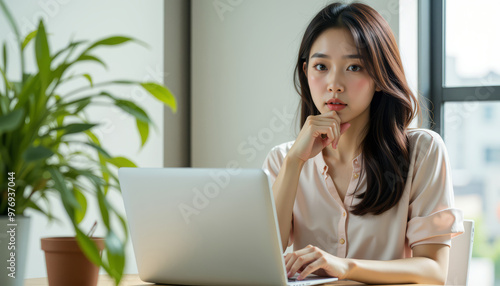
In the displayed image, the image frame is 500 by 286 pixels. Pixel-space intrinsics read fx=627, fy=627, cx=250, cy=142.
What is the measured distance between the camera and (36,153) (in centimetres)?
88

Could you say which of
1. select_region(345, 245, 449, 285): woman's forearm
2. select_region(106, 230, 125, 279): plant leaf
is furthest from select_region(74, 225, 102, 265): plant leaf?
select_region(345, 245, 449, 285): woman's forearm

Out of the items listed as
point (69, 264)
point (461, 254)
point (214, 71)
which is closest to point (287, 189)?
point (461, 254)

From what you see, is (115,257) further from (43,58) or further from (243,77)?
(243,77)

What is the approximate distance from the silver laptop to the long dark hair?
486 millimetres

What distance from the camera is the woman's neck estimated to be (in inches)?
76.9

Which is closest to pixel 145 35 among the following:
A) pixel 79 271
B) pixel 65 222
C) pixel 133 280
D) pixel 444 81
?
pixel 65 222

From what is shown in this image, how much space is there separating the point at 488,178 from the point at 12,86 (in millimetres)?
2334

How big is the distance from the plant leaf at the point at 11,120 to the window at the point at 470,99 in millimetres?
2260

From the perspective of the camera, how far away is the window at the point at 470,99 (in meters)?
2.81

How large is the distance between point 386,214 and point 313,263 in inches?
21.5

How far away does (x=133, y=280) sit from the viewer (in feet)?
5.09

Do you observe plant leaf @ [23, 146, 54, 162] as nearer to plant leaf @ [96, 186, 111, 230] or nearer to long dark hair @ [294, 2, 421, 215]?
plant leaf @ [96, 186, 111, 230]

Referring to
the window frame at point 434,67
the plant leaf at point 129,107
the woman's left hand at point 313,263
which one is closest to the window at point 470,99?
the window frame at point 434,67

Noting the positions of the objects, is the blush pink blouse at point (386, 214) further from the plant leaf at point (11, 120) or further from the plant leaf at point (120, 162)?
the plant leaf at point (11, 120)
